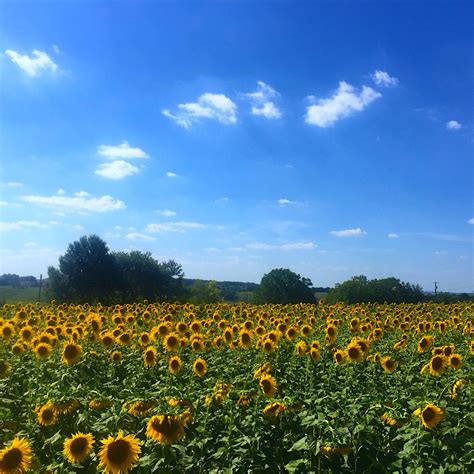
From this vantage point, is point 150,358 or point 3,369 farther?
point 150,358

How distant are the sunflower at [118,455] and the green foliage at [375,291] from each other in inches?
1613

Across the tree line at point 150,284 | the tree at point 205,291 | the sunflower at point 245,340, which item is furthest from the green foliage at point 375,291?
the sunflower at point 245,340

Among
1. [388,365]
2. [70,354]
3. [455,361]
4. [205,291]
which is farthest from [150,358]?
[205,291]

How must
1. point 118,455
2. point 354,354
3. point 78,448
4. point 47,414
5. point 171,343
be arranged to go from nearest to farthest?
point 118,455, point 78,448, point 47,414, point 354,354, point 171,343

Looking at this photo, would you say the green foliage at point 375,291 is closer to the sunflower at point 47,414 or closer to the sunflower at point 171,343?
the sunflower at point 171,343

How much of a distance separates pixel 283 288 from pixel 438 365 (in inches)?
1643

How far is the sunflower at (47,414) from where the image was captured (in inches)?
209

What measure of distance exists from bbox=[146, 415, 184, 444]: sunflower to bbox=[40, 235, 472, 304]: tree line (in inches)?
1572

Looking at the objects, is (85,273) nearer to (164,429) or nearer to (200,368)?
(200,368)

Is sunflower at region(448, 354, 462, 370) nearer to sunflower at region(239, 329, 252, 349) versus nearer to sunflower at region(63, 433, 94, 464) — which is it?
sunflower at region(239, 329, 252, 349)

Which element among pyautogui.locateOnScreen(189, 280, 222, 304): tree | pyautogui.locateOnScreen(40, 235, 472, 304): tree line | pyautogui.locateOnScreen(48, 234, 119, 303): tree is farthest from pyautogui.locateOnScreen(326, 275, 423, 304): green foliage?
pyautogui.locateOnScreen(48, 234, 119, 303): tree

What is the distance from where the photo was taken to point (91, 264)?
181ft

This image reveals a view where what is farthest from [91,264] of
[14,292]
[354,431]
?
[354,431]

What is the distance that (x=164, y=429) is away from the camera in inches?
173
